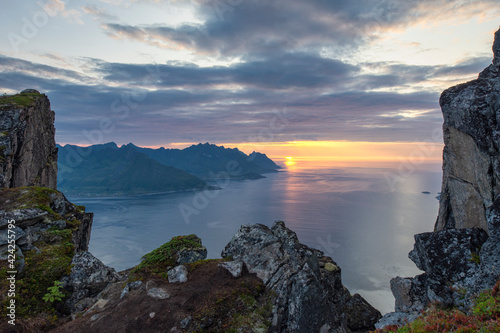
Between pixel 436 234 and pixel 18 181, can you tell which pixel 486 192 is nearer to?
pixel 436 234

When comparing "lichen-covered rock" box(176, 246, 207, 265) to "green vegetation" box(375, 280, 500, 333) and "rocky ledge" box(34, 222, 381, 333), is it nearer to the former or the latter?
"rocky ledge" box(34, 222, 381, 333)

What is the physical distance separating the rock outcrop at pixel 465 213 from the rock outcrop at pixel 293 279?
3035 mm

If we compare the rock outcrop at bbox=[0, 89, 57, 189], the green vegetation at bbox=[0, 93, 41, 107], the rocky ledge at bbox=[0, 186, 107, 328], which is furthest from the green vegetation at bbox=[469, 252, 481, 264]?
the green vegetation at bbox=[0, 93, 41, 107]

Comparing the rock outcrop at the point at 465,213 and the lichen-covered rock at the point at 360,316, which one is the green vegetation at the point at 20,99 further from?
the rock outcrop at the point at 465,213

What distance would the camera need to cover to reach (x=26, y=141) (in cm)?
3170

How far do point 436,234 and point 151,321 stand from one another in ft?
55.6

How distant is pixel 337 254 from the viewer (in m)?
117

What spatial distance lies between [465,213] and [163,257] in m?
20.7

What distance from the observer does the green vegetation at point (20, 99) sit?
32094 mm

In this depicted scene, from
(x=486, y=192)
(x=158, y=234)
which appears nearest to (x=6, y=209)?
(x=486, y=192)

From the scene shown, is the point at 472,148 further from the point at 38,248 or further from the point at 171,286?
the point at 38,248

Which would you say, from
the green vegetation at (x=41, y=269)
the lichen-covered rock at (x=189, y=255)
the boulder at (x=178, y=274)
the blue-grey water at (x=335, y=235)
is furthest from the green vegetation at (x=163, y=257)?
the blue-grey water at (x=335, y=235)

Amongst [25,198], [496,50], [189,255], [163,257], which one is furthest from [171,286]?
[496,50]

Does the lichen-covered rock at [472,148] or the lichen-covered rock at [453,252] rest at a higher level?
the lichen-covered rock at [472,148]
